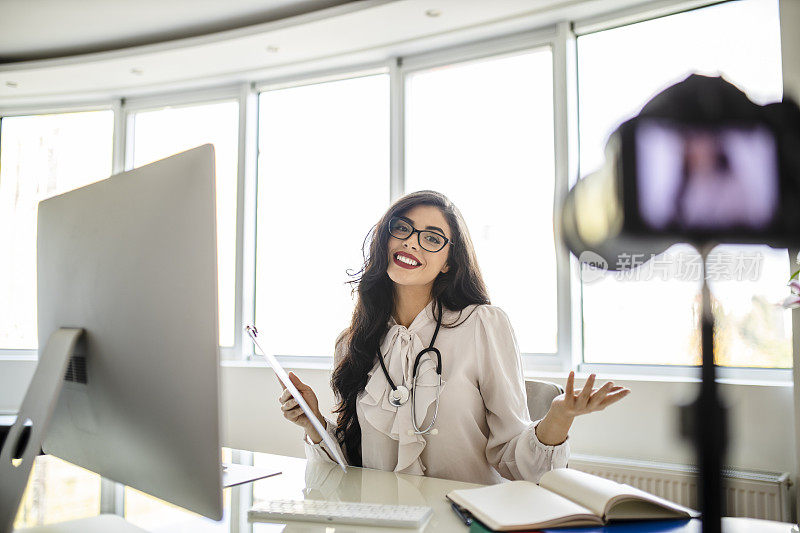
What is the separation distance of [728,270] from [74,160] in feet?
17.2

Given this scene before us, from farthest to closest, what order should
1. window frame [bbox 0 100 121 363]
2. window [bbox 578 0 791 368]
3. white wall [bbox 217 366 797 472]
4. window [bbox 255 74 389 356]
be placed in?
window frame [bbox 0 100 121 363], window [bbox 255 74 389 356], window [bbox 578 0 791 368], white wall [bbox 217 366 797 472]

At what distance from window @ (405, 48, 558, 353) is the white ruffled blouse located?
5.04 ft

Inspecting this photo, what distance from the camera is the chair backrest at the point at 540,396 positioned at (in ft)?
5.77

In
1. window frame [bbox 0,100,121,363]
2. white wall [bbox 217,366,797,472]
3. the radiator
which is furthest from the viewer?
window frame [bbox 0,100,121,363]

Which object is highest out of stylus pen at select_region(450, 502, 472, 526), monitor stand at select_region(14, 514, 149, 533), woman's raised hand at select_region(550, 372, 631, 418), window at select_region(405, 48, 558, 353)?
window at select_region(405, 48, 558, 353)

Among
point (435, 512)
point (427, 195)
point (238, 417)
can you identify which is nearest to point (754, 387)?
point (427, 195)

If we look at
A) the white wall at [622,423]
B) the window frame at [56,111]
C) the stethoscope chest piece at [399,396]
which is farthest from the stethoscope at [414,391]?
the window frame at [56,111]

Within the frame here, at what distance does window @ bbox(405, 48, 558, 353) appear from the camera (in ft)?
10.9

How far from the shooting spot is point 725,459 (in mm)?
270

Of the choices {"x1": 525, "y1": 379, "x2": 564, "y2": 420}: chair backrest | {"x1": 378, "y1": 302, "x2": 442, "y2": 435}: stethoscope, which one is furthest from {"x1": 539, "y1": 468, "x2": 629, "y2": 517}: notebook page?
{"x1": 525, "y1": 379, "x2": 564, "y2": 420}: chair backrest

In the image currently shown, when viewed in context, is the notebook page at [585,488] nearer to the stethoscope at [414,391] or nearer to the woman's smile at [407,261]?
the stethoscope at [414,391]

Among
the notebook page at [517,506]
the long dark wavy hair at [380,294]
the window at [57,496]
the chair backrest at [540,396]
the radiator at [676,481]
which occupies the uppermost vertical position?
the long dark wavy hair at [380,294]

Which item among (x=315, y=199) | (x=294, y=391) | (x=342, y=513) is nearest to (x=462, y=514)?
(x=342, y=513)

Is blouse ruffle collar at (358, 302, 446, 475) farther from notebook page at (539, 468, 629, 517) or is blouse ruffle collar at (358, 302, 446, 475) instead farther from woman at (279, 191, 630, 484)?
notebook page at (539, 468, 629, 517)
